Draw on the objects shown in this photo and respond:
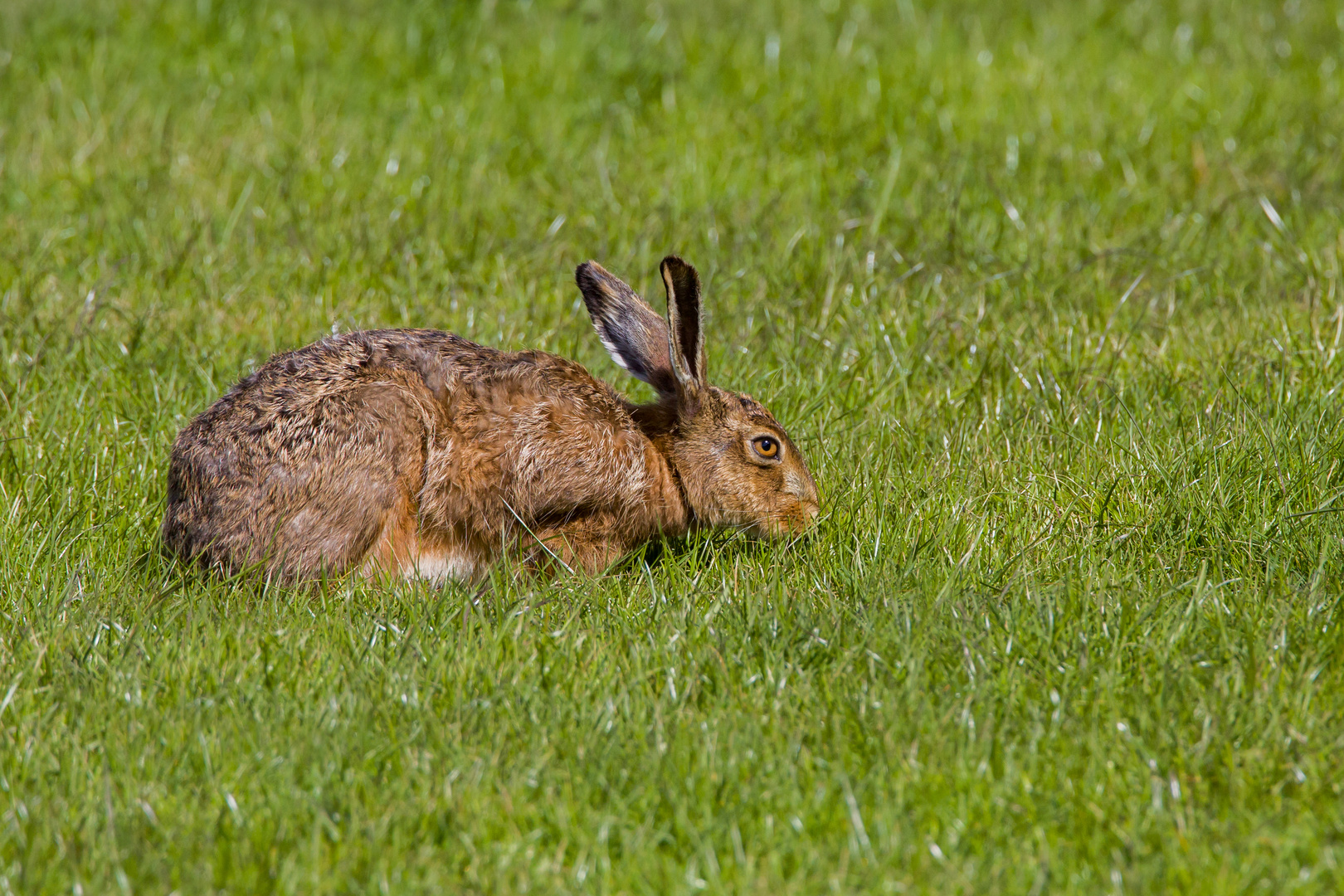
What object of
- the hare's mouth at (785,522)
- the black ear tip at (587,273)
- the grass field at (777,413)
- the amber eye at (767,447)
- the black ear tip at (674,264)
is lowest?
the hare's mouth at (785,522)

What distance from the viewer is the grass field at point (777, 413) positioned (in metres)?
3.15

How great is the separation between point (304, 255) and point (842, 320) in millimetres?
2492

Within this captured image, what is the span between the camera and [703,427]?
5.18 meters

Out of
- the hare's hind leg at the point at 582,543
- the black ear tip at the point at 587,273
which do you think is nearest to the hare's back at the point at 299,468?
the hare's hind leg at the point at 582,543

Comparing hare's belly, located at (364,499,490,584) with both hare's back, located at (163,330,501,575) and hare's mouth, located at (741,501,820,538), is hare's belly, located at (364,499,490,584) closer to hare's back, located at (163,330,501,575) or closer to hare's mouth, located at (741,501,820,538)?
hare's back, located at (163,330,501,575)

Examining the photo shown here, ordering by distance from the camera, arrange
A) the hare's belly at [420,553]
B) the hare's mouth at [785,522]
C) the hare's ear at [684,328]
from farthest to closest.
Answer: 1. the hare's mouth at [785,522]
2. the hare's ear at [684,328]
3. the hare's belly at [420,553]

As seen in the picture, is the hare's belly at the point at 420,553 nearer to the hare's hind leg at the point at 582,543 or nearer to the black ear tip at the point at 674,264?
the hare's hind leg at the point at 582,543

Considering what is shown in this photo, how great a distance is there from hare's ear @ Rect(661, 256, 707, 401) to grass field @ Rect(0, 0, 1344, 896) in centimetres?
58

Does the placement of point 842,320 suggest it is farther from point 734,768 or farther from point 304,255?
point 734,768

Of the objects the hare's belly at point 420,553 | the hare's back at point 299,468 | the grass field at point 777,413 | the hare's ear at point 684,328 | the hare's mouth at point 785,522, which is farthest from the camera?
the hare's mouth at point 785,522

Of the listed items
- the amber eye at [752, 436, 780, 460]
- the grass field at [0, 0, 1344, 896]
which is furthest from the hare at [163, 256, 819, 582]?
the grass field at [0, 0, 1344, 896]

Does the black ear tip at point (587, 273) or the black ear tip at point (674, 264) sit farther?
the black ear tip at point (587, 273)

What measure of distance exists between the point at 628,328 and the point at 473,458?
0.84 meters

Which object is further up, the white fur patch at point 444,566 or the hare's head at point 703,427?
the hare's head at point 703,427
